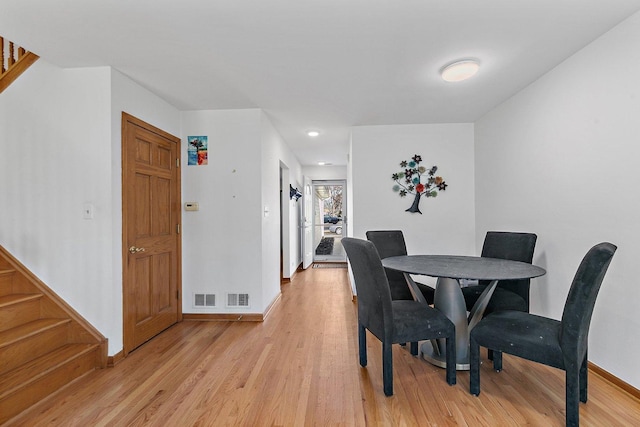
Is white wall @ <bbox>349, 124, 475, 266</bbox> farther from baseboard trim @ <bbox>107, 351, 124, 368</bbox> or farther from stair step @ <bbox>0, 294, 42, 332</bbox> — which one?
stair step @ <bbox>0, 294, 42, 332</bbox>

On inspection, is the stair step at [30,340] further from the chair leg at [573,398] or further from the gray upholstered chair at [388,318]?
the chair leg at [573,398]

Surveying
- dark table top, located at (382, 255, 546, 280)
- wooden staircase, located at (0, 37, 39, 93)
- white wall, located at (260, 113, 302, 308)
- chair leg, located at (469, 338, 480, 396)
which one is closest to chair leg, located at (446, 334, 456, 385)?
chair leg, located at (469, 338, 480, 396)

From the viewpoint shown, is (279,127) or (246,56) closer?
(246,56)

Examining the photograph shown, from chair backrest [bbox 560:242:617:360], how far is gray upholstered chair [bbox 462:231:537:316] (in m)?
0.78

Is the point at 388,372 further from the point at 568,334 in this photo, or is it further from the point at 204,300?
the point at 204,300

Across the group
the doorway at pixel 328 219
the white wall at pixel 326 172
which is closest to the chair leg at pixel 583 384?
the doorway at pixel 328 219

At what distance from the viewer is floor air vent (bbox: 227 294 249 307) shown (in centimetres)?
340

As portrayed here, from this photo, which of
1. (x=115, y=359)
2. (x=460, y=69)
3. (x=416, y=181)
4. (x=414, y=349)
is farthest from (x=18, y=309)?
(x=416, y=181)

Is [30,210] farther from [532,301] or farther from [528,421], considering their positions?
[532,301]

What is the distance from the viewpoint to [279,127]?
4152 mm

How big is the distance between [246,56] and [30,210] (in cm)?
209

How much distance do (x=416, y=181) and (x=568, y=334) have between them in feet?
8.60

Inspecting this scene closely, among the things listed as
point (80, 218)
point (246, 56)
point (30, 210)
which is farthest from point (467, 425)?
point (30, 210)

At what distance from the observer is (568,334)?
1.60 metres
